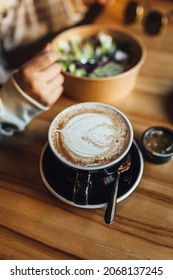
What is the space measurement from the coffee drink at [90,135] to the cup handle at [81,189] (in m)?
0.02

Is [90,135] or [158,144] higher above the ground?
[90,135]

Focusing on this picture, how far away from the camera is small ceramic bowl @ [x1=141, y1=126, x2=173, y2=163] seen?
Answer: 0.69 metres

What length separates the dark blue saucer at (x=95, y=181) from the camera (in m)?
0.62

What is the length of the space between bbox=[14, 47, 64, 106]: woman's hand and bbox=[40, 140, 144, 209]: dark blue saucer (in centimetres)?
17

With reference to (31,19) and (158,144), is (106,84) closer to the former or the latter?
(158,144)

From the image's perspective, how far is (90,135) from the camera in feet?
2.14

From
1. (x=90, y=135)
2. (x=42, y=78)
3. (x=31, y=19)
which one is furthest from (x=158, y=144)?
(x=31, y=19)

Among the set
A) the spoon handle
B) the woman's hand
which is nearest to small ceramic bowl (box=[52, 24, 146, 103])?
the woman's hand

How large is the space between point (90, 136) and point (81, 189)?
0.42 feet

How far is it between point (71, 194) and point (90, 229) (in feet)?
0.26

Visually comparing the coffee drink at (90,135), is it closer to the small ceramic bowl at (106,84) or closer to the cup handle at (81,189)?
the cup handle at (81,189)
